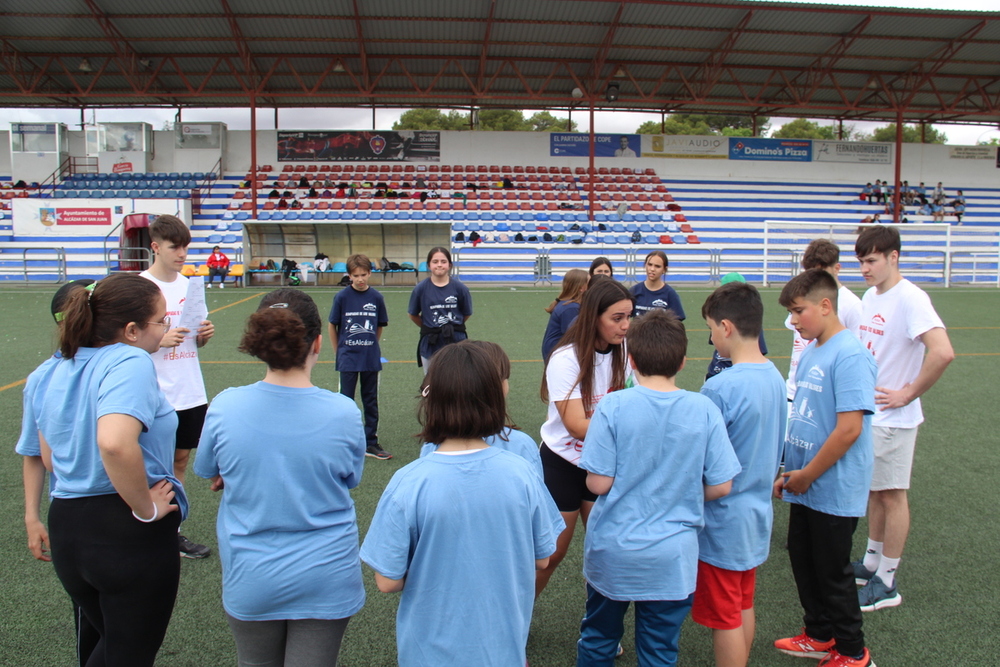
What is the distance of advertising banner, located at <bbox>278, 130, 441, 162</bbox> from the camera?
29156mm

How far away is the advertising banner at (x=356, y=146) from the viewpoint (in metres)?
29.2

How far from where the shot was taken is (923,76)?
81.2 ft

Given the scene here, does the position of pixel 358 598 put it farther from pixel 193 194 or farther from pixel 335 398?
pixel 193 194

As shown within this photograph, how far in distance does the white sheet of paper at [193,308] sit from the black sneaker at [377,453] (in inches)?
75.1

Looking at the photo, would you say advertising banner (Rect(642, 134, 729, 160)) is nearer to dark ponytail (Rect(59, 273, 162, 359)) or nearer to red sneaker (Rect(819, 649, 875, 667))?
red sneaker (Rect(819, 649, 875, 667))

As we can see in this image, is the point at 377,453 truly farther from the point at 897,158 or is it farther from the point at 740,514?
the point at 897,158

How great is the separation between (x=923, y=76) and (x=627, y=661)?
2936 cm

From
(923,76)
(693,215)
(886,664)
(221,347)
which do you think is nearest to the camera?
(886,664)

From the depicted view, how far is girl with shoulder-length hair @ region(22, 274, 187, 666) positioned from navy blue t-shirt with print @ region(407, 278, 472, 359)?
350cm

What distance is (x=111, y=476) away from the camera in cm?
181

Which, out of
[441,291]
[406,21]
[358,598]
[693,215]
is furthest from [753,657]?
[693,215]

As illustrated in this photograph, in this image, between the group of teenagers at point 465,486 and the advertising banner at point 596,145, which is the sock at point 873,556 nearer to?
the group of teenagers at point 465,486

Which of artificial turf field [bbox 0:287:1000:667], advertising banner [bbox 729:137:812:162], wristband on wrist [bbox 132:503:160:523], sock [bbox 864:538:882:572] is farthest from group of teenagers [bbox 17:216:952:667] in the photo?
advertising banner [bbox 729:137:812:162]

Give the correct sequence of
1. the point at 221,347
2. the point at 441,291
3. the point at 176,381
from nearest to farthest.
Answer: the point at 176,381, the point at 441,291, the point at 221,347
